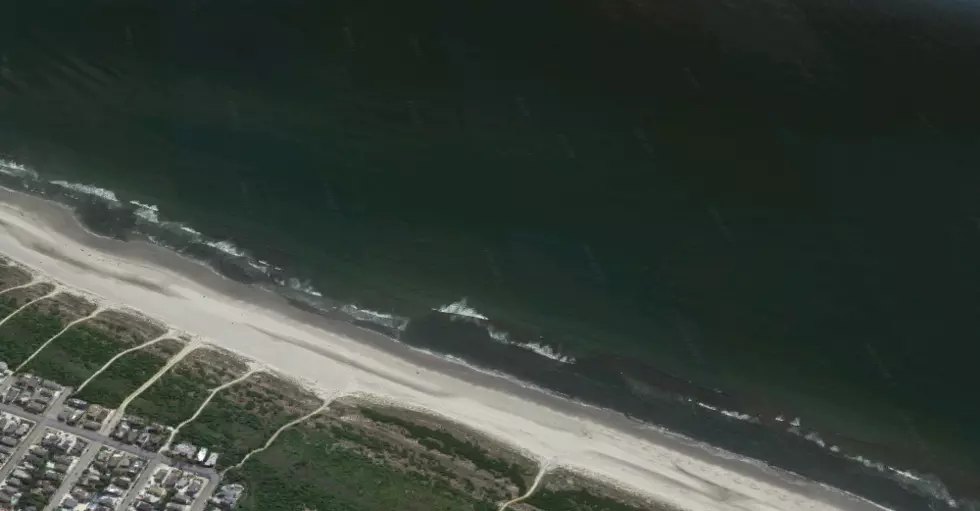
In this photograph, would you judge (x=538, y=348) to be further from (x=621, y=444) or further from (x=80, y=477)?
(x=80, y=477)

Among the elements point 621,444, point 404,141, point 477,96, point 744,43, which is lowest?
point 621,444

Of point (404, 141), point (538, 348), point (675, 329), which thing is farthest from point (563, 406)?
point (404, 141)

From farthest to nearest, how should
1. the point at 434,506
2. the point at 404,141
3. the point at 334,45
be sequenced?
the point at 334,45, the point at 404,141, the point at 434,506

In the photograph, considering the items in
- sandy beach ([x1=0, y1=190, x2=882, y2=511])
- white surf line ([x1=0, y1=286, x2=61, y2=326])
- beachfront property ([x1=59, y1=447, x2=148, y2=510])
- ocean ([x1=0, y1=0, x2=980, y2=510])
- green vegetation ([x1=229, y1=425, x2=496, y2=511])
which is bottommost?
beachfront property ([x1=59, y1=447, x2=148, y2=510])

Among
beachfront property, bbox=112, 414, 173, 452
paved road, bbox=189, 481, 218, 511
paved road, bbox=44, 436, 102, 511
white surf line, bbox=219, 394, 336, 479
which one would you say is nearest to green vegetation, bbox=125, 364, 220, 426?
beachfront property, bbox=112, 414, 173, 452

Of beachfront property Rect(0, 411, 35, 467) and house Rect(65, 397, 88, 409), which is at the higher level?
house Rect(65, 397, 88, 409)

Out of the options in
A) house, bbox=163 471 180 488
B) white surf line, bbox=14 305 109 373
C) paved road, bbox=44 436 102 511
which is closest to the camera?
paved road, bbox=44 436 102 511

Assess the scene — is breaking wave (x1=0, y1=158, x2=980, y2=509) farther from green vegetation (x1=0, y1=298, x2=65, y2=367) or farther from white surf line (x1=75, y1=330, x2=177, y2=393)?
green vegetation (x1=0, y1=298, x2=65, y2=367)
